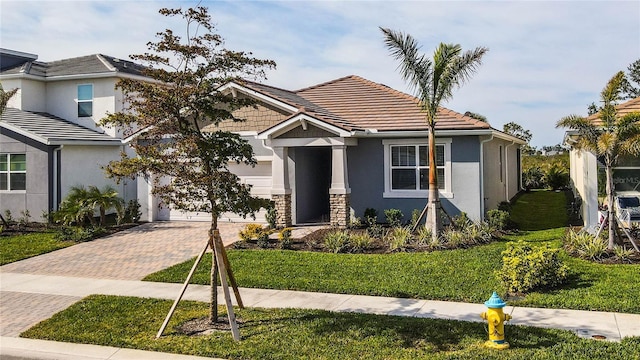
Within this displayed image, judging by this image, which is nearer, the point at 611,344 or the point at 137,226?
the point at 611,344

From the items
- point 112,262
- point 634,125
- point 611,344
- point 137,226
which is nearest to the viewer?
point 611,344

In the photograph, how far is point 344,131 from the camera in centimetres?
1630

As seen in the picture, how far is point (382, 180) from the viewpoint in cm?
1758

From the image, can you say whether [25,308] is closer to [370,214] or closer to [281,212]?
[281,212]

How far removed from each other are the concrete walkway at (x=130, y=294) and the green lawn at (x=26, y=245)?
43cm

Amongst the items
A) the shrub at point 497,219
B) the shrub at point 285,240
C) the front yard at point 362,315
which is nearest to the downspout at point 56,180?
the front yard at point 362,315

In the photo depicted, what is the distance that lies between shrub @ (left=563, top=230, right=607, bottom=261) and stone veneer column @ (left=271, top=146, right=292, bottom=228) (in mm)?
8143

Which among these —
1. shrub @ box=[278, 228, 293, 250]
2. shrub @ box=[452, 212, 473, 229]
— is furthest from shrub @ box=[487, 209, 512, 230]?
shrub @ box=[278, 228, 293, 250]

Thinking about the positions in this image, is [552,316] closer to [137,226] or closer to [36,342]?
[36,342]

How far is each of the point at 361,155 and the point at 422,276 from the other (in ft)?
24.6

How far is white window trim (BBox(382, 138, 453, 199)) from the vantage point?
55.3 feet

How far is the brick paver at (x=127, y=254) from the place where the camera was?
12.8 m

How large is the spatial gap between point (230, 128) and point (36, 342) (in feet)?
37.4

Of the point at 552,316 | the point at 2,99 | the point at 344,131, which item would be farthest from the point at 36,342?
the point at 2,99
